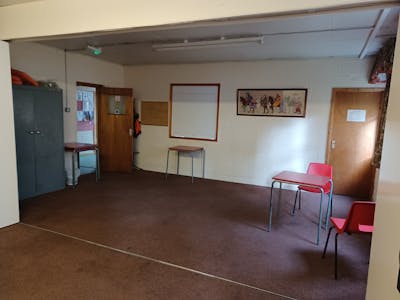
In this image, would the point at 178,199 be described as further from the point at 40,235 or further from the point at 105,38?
the point at 105,38

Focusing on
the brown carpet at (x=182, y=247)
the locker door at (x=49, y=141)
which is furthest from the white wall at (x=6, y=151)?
the locker door at (x=49, y=141)

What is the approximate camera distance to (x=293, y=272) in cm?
262

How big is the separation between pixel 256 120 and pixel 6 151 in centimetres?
432

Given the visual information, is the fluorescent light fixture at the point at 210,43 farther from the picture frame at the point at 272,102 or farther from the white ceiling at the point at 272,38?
the picture frame at the point at 272,102

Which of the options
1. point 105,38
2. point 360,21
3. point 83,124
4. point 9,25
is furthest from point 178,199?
point 83,124

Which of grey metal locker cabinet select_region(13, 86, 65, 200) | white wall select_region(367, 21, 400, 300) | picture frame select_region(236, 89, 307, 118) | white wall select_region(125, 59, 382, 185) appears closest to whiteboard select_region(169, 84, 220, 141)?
white wall select_region(125, 59, 382, 185)

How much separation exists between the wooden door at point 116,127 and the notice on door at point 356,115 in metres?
4.51

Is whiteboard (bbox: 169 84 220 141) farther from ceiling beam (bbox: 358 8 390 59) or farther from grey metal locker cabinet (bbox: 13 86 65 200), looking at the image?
ceiling beam (bbox: 358 8 390 59)

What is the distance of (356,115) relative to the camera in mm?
5086

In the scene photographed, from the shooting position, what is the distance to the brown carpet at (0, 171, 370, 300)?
7.66 ft

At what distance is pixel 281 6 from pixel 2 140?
10.6 ft

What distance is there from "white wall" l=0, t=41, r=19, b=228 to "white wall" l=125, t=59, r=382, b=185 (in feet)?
12.0

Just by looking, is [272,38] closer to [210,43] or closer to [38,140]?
[210,43]

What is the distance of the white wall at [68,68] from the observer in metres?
4.69
